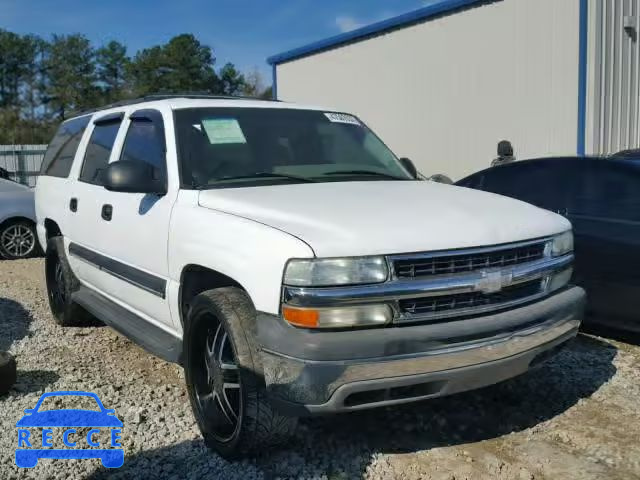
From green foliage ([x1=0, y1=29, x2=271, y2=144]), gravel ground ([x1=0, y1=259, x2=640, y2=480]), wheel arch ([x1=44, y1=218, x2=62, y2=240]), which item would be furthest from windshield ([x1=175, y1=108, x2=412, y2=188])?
green foliage ([x1=0, y1=29, x2=271, y2=144])

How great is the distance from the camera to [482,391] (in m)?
4.27

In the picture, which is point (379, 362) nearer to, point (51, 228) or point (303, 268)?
point (303, 268)

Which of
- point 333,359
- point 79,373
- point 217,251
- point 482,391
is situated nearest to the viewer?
point 333,359

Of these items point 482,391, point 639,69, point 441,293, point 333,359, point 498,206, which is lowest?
point 482,391

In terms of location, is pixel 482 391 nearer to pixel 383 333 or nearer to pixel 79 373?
pixel 383 333

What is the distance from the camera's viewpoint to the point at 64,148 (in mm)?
6188

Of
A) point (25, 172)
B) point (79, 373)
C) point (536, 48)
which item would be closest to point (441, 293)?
point (79, 373)

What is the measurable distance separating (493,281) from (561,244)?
719mm

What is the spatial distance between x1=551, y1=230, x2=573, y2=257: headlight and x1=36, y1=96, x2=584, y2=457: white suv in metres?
0.02

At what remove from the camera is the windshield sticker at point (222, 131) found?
4074 millimetres

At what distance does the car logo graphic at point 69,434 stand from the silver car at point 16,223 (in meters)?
6.89

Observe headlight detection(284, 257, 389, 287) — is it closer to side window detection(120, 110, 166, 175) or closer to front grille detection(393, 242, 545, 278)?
front grille detection(393, 242, 545, 278)

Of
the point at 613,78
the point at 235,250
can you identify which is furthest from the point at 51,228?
the point at 613,78

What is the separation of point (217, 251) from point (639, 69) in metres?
10.5
